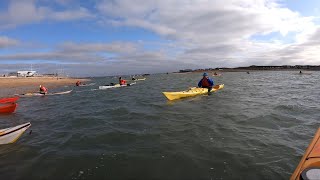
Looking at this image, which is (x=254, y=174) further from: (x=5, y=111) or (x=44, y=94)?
(x=44, y=94)

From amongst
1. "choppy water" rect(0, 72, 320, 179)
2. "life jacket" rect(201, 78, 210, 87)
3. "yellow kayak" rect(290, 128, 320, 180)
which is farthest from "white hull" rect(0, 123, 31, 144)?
"life jacket" rect(201, 78, 210, 87)

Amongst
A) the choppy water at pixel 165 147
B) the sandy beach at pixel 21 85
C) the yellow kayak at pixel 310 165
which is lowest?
the choppy water at pixel 165 147

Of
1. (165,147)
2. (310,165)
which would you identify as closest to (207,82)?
(165,147)

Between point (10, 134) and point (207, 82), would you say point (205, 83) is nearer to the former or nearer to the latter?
point (207, 82)

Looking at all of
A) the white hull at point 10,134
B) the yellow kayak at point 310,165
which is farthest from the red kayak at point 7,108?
the yellow kayak at point 310,165

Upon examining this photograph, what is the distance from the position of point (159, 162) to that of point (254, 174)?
2683 mm

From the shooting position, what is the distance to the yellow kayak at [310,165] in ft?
11.4

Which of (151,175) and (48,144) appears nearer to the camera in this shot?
(151,175)

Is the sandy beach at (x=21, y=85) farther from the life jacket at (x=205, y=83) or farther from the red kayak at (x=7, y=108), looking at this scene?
the life jacket at (x=205, y=83)

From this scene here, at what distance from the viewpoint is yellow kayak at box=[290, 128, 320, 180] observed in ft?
11.4

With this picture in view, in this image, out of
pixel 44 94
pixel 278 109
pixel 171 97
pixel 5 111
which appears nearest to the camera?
pixel 278 109

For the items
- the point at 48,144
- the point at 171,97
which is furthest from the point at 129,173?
the point at 171,97

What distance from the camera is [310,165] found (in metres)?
4.24

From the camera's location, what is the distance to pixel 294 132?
395 inches
